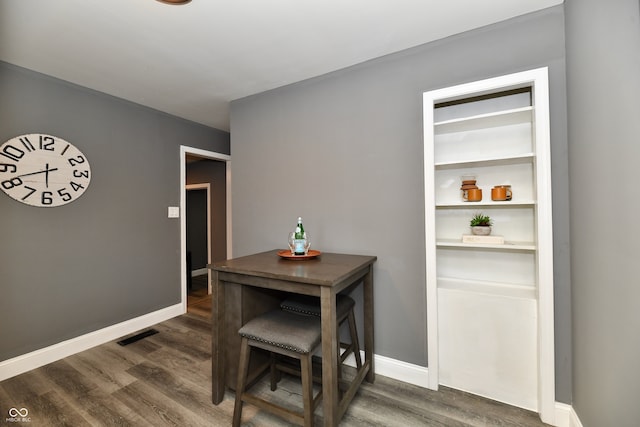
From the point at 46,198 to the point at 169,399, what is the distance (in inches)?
75.0

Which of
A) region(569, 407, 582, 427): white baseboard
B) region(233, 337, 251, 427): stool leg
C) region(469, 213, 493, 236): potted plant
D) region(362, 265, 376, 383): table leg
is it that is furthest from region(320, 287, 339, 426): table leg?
region(569, 407, 582, 427): white baseboard

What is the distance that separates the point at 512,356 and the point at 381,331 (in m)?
0.82

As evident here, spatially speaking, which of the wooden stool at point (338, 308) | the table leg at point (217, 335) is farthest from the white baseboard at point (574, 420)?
the table leg at point (217, 335)

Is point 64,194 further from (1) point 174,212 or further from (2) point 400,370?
(2) point 400,370

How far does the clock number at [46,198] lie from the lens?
2.18 m

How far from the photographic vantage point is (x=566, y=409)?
1.50 m

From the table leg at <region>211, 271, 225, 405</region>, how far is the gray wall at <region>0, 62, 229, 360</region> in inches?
65.3

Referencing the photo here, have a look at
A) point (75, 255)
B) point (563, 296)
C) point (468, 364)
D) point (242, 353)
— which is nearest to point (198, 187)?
point (75, 255)

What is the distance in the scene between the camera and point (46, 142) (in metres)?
2.19

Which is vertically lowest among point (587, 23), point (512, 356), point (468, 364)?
point (468, 364)

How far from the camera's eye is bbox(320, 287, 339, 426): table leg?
1333mm

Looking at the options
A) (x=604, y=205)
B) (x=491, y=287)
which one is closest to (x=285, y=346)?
(x=491, y=287)

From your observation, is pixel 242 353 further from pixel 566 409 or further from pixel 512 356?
pixel 566 409

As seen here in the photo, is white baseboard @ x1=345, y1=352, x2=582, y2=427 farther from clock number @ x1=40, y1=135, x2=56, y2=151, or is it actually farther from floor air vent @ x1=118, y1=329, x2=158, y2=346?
clock number @ x1=40, y1=135, x2=56, y2=151
